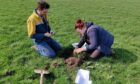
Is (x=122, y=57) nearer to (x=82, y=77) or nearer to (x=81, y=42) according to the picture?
(x=81, y=42)

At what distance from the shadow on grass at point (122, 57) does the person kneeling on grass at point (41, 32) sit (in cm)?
170

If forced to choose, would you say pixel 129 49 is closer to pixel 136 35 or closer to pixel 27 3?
pixel 136 35

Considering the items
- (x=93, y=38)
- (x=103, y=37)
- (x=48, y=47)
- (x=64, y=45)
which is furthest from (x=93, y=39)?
(x=64, y=45)

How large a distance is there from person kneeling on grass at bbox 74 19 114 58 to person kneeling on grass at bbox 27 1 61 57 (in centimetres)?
81

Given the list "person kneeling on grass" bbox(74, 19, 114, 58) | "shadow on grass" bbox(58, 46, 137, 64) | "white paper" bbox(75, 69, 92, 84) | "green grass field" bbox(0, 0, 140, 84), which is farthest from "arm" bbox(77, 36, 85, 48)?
"white paper" bbox(75, 69, 92, 84)

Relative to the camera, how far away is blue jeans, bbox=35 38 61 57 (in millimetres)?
9453

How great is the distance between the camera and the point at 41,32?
984cm

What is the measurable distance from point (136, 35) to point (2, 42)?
540cm

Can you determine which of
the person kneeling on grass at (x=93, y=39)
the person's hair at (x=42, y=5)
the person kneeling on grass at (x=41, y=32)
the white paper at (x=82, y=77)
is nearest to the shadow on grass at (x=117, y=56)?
the person kneeling on grass at (x=93, y=39)

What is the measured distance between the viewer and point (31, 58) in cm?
934

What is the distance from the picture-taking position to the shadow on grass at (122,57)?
9.32 m

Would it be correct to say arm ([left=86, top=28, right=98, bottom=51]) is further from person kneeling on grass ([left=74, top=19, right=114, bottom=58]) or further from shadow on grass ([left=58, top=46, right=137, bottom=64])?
shadow on grass ([left=58, top=46, right=137, bottom=64])

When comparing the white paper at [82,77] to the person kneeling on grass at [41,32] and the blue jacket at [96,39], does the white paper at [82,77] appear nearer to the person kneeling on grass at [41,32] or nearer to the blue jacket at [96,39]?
the blue jacket at [96,39]

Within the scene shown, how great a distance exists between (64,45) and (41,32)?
3.41 feet
